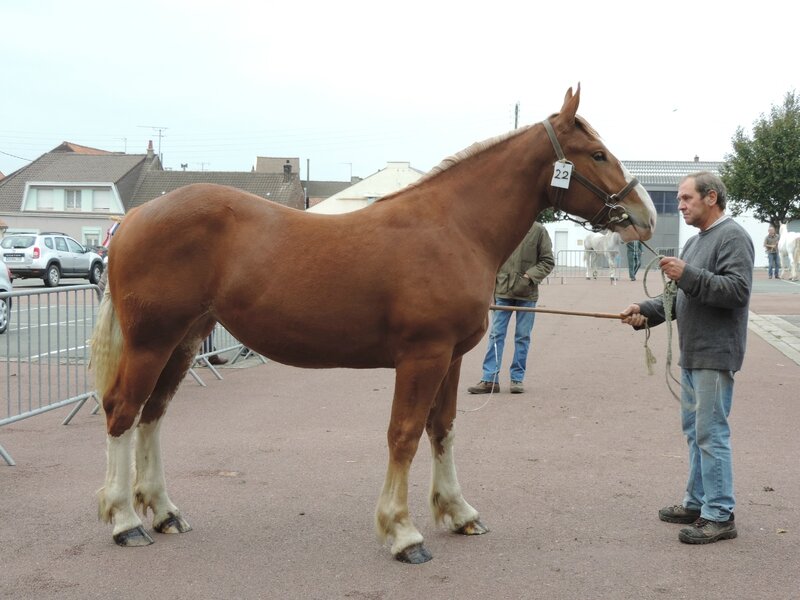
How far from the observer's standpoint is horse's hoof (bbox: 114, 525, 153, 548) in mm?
4508

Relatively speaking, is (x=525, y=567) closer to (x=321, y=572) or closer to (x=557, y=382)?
(x=321, y=572)

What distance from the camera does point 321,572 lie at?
4102 mm

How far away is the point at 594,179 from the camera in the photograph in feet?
14.6

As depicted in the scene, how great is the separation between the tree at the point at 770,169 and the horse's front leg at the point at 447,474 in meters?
39.3

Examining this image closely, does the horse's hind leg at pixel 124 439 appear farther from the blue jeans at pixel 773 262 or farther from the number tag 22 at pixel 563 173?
the blue jeans at pixel 773 262

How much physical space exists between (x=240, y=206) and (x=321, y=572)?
1986 mm

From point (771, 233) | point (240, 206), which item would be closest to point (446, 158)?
point (240, 206)

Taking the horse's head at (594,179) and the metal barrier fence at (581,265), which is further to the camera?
the metal barrier fence at (581,265)

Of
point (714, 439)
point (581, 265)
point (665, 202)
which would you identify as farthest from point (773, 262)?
point (714, 439)

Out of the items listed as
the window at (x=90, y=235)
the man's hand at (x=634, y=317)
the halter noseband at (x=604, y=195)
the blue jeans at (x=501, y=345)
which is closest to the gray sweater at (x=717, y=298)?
the man's hand at (x=634, y=317)

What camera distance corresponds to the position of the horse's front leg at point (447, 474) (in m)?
4.68

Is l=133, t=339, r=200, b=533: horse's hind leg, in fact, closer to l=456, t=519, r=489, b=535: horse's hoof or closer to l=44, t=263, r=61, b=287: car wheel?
l=456, t=519, r=489, b=535: horse's hoof

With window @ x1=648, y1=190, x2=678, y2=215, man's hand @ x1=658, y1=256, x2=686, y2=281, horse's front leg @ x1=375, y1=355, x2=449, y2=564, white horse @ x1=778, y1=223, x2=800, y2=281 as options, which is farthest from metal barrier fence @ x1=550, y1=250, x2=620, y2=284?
horse's front leg @ x1=375, y1=355, x2=449, y2=564

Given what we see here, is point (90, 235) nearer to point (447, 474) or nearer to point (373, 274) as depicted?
point (447, 474)
